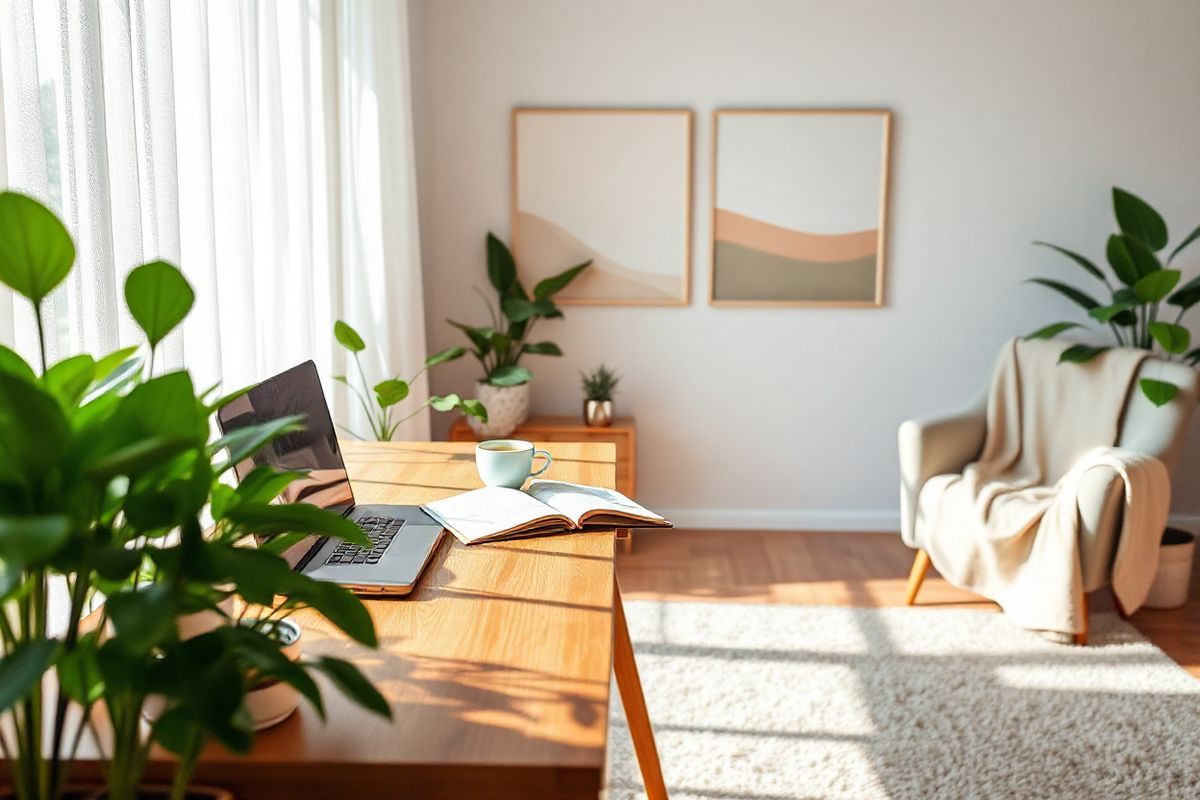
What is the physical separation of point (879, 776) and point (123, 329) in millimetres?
1755

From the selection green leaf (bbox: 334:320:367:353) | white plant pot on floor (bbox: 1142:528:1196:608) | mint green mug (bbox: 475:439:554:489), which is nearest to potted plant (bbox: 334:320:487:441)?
green leaf (bbox: 334:320:367:353)

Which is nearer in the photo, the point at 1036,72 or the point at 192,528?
the point at 192,528

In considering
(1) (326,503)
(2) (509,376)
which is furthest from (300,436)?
(2) (509,376)

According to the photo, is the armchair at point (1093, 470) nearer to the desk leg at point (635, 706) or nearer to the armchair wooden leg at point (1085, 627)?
the armchair wooden leg at point (1085, 627)

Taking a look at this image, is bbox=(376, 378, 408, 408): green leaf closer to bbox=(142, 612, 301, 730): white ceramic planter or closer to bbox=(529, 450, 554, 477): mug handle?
bbox=(529, 450, 554, 477): mug handle

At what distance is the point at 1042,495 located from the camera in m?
3.12

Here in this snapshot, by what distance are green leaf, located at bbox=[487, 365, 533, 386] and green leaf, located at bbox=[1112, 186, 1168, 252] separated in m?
2.09

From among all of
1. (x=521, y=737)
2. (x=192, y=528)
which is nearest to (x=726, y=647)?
(x=521, y=737)

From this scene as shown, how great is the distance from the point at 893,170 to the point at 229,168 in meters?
2.59

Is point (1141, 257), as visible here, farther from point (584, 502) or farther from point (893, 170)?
point (584, 502)

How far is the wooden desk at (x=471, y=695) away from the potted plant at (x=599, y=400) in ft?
7.47

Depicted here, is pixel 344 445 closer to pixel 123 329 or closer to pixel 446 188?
pixel 123 329

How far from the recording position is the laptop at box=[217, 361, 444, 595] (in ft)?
4.42

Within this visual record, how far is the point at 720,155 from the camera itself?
12.7 ft
